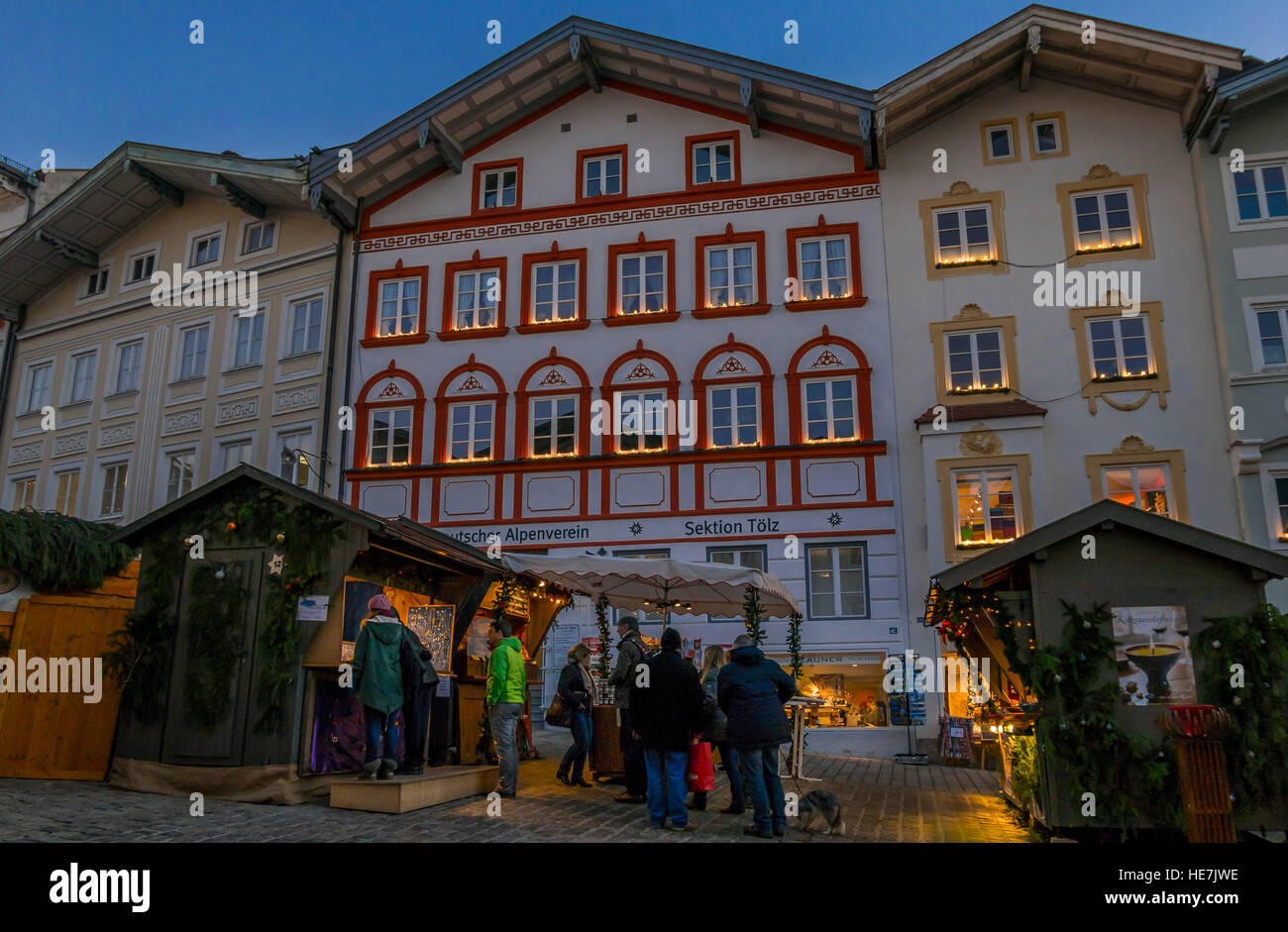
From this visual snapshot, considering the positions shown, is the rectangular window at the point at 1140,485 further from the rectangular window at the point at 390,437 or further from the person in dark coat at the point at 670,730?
the rectangular window at the point at 390,437

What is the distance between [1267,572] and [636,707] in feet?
18.6

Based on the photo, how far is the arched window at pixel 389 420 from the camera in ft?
76.5

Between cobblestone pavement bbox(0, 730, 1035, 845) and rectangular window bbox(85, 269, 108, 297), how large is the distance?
20.3 metres

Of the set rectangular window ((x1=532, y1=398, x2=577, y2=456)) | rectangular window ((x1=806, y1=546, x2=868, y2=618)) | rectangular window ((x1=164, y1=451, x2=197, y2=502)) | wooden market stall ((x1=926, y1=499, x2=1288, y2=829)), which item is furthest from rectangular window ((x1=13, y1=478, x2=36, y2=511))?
wooden market stall ((x1=926, y1=499, x2=1288, y2=829))

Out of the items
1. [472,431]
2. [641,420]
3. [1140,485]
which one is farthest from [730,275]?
[1140,485]

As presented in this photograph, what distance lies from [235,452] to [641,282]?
35.1 feet

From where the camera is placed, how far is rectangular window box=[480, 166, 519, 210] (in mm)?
24672

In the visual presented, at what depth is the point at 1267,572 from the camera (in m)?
8.93

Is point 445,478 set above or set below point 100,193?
below

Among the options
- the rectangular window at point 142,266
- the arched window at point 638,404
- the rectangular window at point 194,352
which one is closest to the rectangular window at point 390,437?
the arched window at point 638,404

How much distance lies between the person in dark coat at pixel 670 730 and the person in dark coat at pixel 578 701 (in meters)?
2.78

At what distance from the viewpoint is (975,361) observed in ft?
69.5

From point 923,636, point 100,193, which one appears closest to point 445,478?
point 923,636
